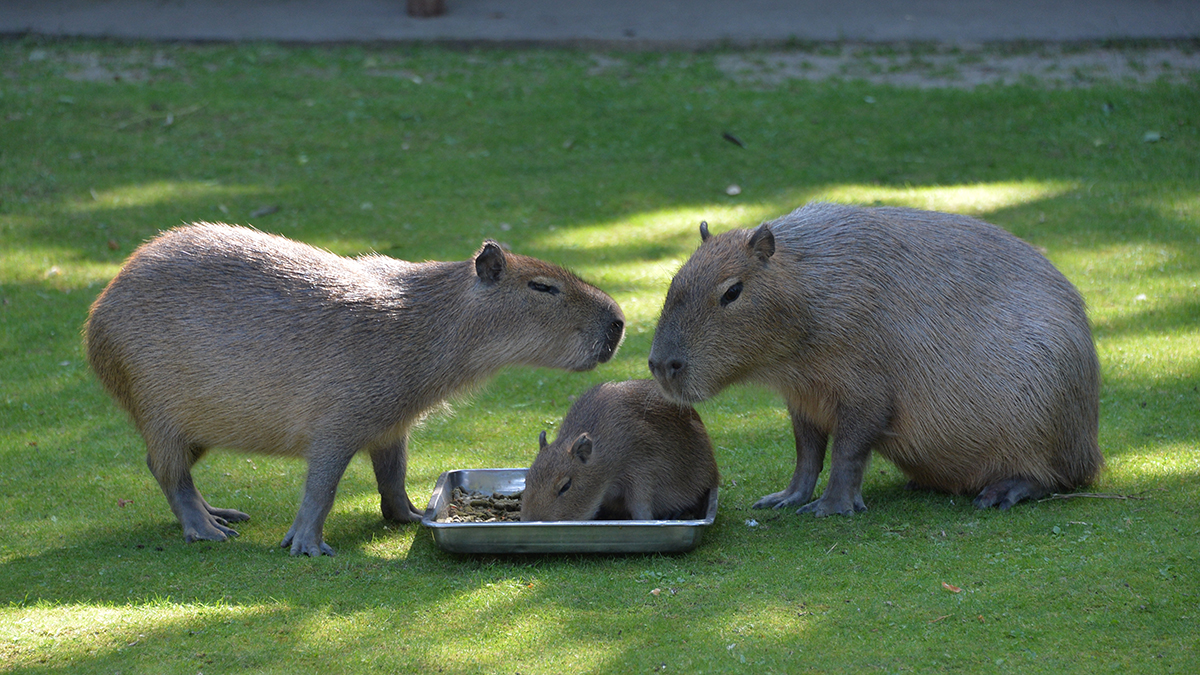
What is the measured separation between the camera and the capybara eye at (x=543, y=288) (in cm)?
480

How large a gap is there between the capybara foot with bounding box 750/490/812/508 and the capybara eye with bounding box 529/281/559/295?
125cm

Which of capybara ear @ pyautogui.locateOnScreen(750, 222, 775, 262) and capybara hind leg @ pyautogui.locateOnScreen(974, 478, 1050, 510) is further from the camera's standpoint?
capybara hind leg @ pyautogui.locateOnScreen(974, 478, 1050, 510)

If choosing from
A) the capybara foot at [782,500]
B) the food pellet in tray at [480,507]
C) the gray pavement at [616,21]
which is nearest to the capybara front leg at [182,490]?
the food pellet in tray at [480,507]

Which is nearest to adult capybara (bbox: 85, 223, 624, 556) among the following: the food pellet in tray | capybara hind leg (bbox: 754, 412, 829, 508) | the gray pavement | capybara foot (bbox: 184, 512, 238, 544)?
capybara foot (bbox: 184, 512, 238, 544)

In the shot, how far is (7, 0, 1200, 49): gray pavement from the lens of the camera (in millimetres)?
13023

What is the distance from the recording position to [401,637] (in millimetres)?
3676

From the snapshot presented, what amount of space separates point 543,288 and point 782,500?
134cm

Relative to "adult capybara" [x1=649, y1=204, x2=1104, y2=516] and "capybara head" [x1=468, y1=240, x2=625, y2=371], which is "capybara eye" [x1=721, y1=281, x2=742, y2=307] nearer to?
"adult capybara" [x1=649, y1=204, x2=1104, y2=516]

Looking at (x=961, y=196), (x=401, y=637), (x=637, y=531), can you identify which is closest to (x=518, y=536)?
(x=637, y=531)

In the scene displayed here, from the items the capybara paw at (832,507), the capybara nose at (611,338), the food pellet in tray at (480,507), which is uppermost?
the capybara nose at (611,338)

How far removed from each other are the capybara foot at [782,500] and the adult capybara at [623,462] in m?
0.24

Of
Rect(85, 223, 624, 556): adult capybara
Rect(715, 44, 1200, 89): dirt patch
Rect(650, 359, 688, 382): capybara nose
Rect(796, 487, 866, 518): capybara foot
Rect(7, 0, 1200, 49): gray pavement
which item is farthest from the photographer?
Rect(7, 0, 1200, 49): gray pavement

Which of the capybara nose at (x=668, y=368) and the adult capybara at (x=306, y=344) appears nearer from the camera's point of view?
the capybara nose at (x=668, y=368)

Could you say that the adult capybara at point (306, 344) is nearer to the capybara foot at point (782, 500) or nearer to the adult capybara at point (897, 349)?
the adult capybara at point (897, 349)
